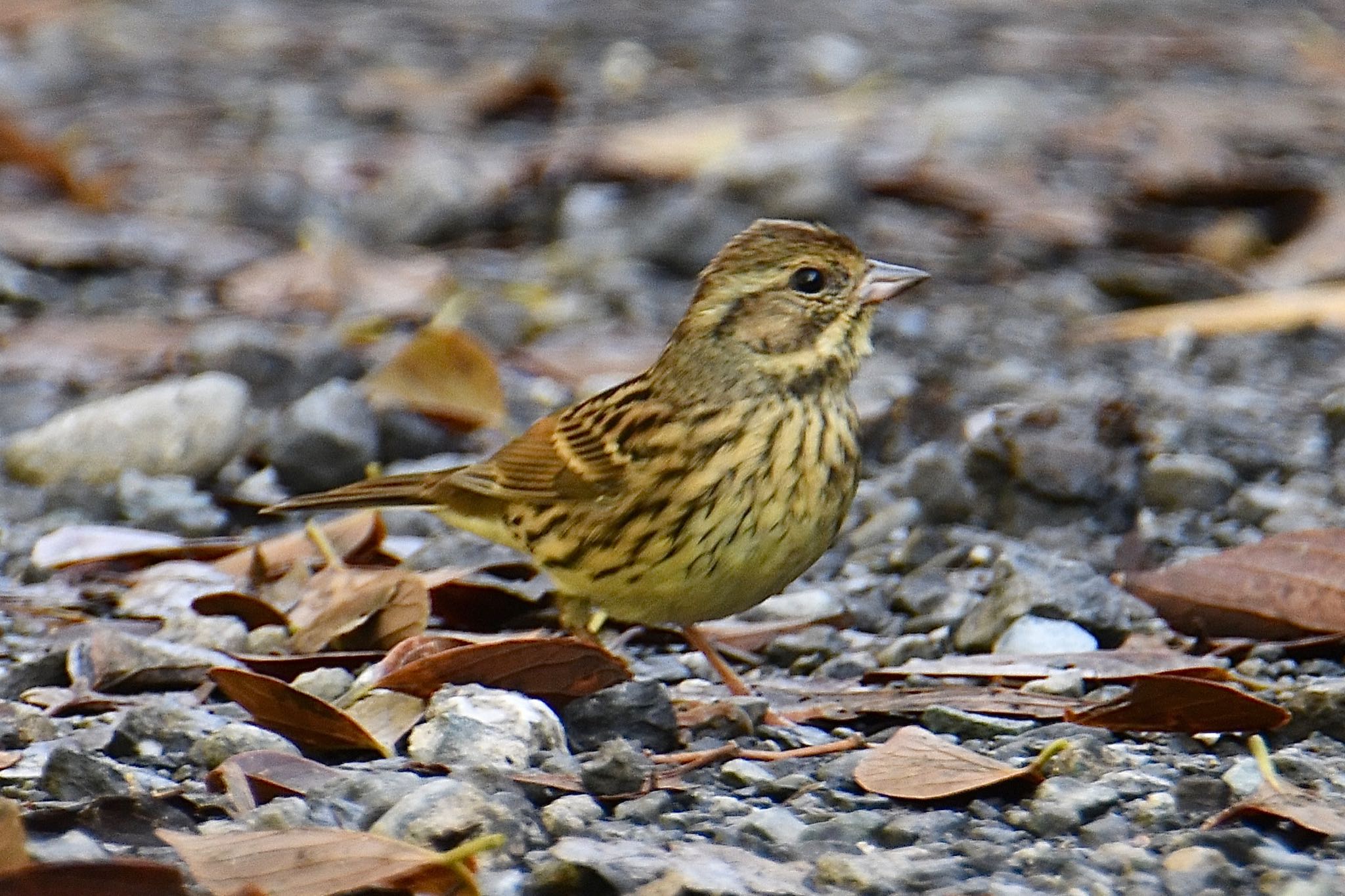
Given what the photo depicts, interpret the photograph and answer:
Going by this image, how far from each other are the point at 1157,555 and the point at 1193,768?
156cm

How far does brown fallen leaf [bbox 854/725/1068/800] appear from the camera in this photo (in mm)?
3020

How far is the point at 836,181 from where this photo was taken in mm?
7535

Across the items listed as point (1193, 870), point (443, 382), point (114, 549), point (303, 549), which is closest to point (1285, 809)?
point (1193, 870)

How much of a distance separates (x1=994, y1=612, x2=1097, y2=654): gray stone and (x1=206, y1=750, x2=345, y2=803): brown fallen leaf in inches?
55.4

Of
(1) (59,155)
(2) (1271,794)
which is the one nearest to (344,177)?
(1) (59,155)

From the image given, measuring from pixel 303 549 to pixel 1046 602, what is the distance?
5.56ft

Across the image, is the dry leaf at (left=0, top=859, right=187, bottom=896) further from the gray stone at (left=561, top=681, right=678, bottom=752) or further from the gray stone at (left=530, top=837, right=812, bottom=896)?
the gray stone at (left=561, top=681, right=678, bottom=752)

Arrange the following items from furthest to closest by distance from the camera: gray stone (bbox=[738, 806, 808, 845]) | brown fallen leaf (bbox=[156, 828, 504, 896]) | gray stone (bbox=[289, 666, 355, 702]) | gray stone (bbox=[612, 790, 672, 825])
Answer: gray stone (bbox=[289, 666, 355, 702])
gray stone (bbox=[612, 790, 672, 825])
gray stone (bbox=[738, 806, 808, 845])
brown fallen leaf (bbox=[156, 828, 504, 896])

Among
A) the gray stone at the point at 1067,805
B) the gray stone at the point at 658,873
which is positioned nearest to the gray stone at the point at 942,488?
the gray stone at the point at 1067,805

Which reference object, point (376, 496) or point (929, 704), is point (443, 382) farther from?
point (929, 704)

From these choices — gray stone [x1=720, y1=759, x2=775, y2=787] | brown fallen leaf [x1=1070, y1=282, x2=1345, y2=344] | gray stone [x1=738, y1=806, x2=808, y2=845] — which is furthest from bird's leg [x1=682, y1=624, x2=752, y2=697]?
brown fallen leaf [x1=1070, y1=282, x2=1345, y2=344]

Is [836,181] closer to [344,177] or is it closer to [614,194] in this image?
[614,194]

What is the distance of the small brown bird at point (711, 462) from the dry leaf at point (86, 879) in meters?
1.59

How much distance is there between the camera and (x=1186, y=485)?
16.1ft
